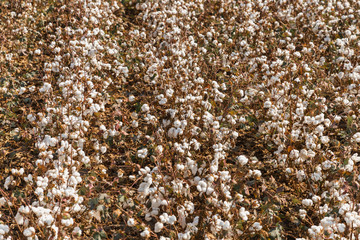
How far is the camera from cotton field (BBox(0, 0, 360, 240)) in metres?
3.11

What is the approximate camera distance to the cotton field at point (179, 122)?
10.2 ft

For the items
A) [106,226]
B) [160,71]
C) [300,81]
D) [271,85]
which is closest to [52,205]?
[106,226]

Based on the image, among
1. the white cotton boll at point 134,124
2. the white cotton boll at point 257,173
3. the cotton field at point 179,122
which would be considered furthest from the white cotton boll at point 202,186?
the white cotton boll at point 134,124

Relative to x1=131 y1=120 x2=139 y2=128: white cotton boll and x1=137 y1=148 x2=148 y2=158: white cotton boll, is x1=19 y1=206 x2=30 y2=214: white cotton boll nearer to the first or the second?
x1=137 y1=148 x2=148 y2=158: white cotton boll

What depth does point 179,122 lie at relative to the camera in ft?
12.6

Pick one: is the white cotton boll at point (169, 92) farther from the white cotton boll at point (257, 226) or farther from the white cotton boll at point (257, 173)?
the white cotton boll at point (257, 226)

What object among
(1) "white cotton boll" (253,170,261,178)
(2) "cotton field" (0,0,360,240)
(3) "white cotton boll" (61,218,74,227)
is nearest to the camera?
(3) "white cotton boll" (61,218,74,227)

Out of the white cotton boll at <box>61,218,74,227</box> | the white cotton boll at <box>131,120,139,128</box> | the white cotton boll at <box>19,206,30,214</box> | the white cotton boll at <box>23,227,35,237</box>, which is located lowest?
the white cotton boll at <box>23,227,35,237</box>

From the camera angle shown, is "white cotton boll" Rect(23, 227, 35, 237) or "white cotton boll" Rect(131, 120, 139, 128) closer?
"white cotton boll" Rect(23, 227, 35, 237)

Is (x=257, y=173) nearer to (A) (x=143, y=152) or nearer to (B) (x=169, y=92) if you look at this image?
(A) (x=143, y=152)

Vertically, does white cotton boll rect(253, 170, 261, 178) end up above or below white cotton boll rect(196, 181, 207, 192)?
above

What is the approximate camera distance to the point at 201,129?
13.6ft

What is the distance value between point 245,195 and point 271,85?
5.30 feet

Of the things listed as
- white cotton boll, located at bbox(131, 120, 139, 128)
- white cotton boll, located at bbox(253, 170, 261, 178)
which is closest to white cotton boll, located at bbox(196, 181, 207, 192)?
white cotton boll, located at bbox(253, 170, 261, 178)
